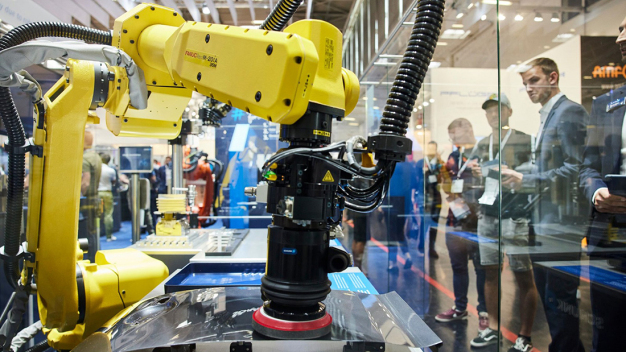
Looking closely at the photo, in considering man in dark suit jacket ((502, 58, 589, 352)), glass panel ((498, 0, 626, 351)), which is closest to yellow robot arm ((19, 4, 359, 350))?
glass panel ((498, 0, 626, 351))

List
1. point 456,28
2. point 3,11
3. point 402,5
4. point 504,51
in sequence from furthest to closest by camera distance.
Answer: point 456,28 → point 504,51 → point 402,5 → point 3,11

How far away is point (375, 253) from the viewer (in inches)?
235

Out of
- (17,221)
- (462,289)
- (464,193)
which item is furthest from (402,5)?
(17,221)

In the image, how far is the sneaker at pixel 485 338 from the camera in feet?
11.7

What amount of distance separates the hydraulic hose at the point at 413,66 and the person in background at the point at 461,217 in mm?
3392

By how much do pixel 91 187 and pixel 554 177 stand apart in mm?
5418

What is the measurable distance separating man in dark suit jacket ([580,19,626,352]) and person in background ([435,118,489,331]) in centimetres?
183

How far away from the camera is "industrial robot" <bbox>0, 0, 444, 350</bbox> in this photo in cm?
105

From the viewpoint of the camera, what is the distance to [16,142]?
1757 mm

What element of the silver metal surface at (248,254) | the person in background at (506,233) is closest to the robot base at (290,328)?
the silver metal surface at (248,254)

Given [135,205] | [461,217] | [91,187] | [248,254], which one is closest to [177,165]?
[135,205]

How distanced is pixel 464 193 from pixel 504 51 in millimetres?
1705

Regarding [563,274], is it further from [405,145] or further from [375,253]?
[375,253]

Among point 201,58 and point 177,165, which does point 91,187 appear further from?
point 201,58
